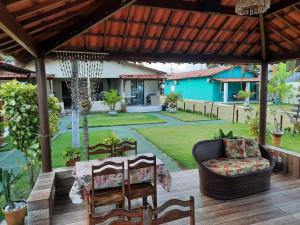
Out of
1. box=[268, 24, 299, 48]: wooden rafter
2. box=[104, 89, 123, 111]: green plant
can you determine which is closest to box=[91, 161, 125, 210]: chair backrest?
box=[268, 24, 299, 48]: wooden rafter

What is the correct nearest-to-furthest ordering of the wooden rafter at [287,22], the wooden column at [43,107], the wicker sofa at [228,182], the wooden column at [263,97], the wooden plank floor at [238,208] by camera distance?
the wooden plank floor at [238,208]
the wooden column at [43,107]
the wicker sofa at [228,182]
the wooden rafter at [287,22]
the wooden column at [263,97]

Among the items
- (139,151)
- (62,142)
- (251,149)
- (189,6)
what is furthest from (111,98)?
(189,6)

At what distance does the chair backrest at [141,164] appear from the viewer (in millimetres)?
3705

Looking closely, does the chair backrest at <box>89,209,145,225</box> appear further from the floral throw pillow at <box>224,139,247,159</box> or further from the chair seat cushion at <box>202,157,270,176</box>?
the floral throw pillow at <box>224,139,247,159</box>

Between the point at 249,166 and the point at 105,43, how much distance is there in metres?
3.96

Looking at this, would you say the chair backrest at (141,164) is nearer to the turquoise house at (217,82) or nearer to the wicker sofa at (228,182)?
the wicker sofa at (228,182)

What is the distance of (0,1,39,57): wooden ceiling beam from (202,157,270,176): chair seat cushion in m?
3.93

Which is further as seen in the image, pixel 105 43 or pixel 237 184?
pixel 105 43

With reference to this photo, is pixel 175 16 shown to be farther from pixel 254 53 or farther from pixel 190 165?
pixel 190 165

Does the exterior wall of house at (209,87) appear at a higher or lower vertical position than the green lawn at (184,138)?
higher

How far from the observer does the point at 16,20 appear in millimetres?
2914

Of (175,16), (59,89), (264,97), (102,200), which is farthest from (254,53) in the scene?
(59,89)

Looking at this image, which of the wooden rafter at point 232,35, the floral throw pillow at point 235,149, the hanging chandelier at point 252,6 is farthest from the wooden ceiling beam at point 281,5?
the floral throw pillow at point 235,149

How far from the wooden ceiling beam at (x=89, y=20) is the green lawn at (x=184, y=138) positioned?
4779 millimetres
